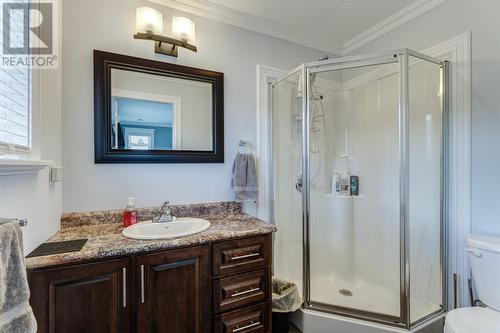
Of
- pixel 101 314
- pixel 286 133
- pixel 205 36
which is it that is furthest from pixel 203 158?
pixel 101 314

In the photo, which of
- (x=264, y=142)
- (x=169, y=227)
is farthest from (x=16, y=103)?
(x=264, y=142)

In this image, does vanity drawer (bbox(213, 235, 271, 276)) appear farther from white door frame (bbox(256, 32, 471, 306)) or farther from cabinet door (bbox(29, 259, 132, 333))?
white door frame (bbox(256, 32, 471, 306))

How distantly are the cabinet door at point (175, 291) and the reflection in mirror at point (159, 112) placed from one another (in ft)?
2.71

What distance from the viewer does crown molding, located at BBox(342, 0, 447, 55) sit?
6.06ft

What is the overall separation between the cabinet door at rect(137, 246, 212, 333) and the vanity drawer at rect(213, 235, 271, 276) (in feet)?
0.22

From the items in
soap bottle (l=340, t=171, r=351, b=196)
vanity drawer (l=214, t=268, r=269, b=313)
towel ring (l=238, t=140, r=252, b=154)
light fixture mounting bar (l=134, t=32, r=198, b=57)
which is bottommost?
vanity drawer (l=214, t=268, r=269, b=313)

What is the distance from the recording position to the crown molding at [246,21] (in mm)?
1832

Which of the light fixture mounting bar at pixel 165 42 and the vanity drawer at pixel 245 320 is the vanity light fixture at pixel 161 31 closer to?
the light fixture mounting bar at pixel 165 42

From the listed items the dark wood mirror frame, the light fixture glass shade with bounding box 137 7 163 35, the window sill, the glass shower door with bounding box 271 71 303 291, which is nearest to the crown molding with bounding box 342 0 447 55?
the glass shower door with bounding box 271 71 303 291

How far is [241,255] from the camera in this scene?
1.44 metres

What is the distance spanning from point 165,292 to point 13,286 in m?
0.68

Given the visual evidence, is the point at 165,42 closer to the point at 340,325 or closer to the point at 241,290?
the point at 241,290

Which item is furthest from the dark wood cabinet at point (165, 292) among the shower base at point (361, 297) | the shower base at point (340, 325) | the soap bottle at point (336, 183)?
the soap bottle at point (336, 183)

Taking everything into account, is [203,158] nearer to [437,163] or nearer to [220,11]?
[220,11]
